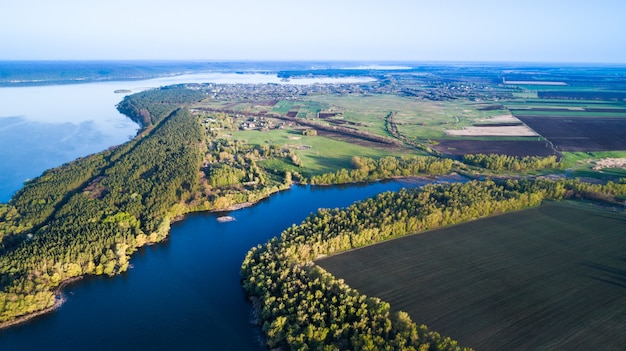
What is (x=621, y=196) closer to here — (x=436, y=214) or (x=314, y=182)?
(x=436, y=214)

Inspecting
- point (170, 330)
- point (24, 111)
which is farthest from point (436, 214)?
point (24, 111)

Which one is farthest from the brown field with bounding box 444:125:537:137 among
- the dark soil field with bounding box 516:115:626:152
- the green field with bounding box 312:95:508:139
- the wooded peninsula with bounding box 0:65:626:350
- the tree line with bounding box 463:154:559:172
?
the tree line with bounding box 463:154:559:172

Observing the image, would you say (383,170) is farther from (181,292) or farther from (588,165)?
(181,292)

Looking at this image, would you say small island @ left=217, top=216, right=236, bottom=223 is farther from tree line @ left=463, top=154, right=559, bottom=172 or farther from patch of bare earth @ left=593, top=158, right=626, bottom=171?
patch of bare earth @ left=593, top=158, right=626, bottom=171

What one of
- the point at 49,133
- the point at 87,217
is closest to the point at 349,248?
the point at 87,217

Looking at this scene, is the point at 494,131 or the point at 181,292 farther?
the point at 494,131
